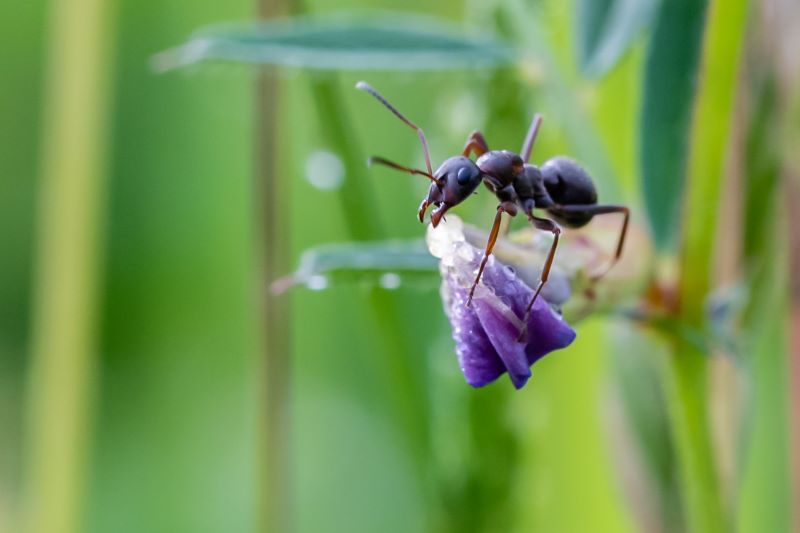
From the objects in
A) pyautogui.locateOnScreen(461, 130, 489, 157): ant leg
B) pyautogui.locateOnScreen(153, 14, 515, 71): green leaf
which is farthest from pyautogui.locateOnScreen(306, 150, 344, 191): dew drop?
→ pyautogui.locateOnScreen(461, 130, 489, 157): ant leg

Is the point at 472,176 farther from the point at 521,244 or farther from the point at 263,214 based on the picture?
the point at 263,214

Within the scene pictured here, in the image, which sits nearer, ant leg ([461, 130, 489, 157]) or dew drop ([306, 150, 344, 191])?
ant leg ([461, 130, 489, 157])

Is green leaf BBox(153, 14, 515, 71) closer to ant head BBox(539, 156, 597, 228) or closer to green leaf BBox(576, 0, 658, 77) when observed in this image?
green leaf BBox(576, 0, 658, 77)

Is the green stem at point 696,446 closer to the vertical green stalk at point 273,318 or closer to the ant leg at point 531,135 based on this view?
the ant leg at point 531,135

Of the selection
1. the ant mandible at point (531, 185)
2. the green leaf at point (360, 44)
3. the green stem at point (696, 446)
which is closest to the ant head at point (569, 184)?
the ant mandible at point (531, 185)

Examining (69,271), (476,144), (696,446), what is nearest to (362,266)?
(476,144)

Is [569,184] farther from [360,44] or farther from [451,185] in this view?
[360,44]
